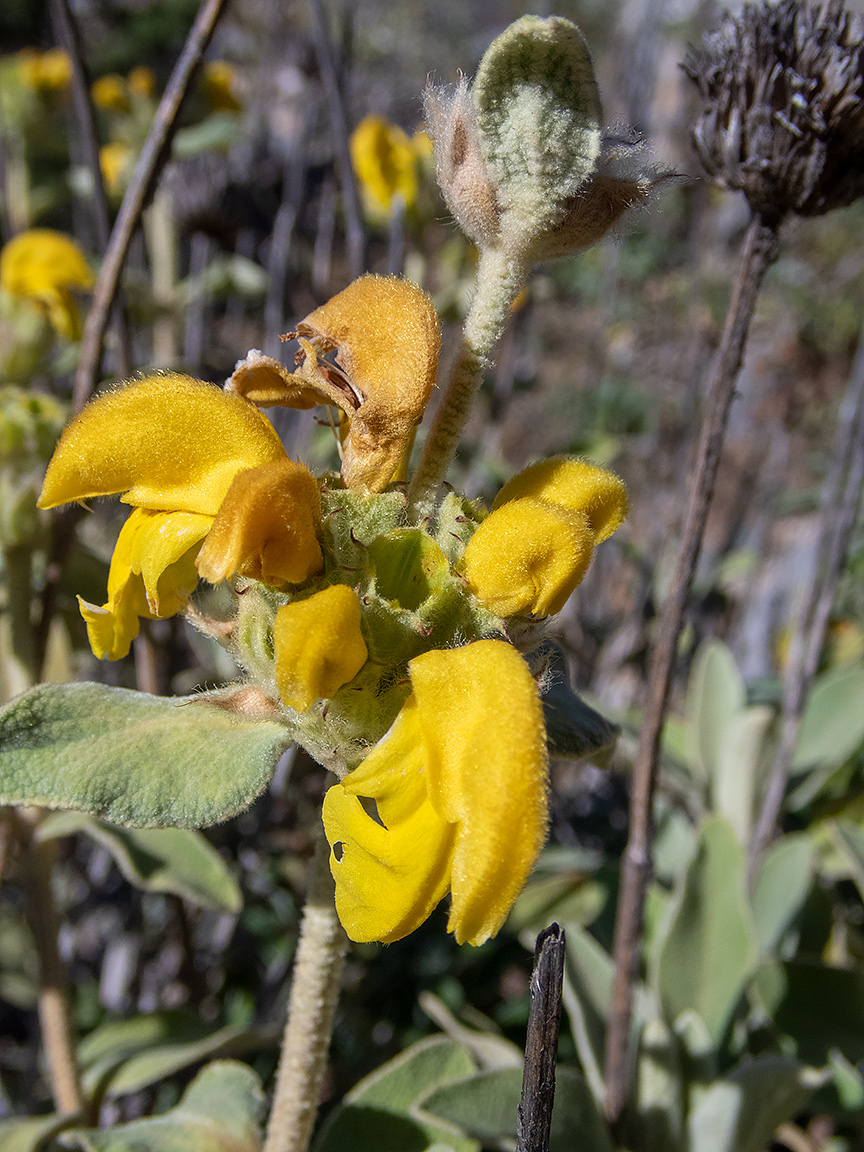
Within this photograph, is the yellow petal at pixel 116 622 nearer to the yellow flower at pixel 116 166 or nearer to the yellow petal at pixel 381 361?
the yellow petal at pixel 381 361

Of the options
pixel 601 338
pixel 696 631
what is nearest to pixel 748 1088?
pixel 696 631

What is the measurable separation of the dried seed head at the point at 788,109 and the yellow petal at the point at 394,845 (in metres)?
0.42

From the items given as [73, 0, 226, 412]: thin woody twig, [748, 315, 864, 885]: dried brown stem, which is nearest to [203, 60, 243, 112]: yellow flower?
[73, 0, 226, 412]: thin woody twig

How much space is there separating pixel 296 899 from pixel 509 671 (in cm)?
117

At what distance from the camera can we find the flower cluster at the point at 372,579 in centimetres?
37

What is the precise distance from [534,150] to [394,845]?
1.07 ft

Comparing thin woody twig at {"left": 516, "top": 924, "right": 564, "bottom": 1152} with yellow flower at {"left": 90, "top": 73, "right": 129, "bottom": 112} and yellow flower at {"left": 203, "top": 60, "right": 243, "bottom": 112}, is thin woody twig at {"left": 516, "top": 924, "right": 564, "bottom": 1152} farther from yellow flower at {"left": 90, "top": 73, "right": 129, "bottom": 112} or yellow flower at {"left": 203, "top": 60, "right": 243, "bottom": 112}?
yellow flower at {"left": 90, "top": 73, "right": 129, "bottom": 112}

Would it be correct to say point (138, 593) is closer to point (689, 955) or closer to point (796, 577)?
point (689, 955)

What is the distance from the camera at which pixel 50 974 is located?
2.61 ft

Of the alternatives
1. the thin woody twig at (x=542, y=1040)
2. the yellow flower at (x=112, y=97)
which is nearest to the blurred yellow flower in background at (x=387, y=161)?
the yellow flower at (x=112, y=97)

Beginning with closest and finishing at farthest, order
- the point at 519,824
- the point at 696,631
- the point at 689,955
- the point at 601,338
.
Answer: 1. the point at 519,824
2. the point at 689,955
3. the point at 696,631
4. the point at 601,338

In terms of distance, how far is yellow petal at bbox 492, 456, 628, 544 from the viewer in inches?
18.6

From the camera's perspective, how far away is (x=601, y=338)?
1972 mm

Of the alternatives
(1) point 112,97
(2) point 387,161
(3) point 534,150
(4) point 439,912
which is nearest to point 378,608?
(3) point 534,150
